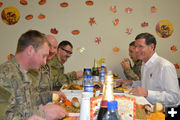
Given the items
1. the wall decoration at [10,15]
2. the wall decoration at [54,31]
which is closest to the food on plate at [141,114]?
the wall decoration at [54,31]

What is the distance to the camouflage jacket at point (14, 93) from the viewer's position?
1.16 metres

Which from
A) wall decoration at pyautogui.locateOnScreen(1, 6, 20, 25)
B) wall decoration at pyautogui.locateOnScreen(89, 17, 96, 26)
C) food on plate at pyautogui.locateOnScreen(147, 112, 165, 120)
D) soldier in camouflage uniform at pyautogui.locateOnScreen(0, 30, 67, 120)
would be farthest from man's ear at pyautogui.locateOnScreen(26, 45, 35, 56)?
wall decoration at pyautogui.locateOnScreen(1, 6, 20, 25)

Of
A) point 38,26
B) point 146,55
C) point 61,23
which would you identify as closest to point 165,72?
point 146,55

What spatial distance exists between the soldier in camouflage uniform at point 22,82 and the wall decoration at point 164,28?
360 cm

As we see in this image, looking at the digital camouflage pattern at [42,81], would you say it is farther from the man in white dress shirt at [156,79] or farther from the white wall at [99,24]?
the white wall at [99,24]

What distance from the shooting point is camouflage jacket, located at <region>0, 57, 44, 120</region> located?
116 cm

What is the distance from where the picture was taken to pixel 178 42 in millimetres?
4547

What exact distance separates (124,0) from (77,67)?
6.21 feet

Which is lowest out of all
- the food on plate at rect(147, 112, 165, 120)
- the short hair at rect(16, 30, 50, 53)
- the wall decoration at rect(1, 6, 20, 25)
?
the food on plate at rect(147, 112, 165, 120)

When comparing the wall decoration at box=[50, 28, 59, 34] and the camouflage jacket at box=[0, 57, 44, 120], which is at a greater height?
the wall decoration at box=[50, 28, 59, 34]

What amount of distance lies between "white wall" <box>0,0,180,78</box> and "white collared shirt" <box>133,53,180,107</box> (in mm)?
2101

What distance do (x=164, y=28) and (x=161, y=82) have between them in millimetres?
2679

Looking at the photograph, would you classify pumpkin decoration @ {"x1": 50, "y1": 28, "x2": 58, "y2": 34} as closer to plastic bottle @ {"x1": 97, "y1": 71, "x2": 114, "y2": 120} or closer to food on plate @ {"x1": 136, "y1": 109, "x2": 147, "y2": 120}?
food on plate @ {"x1": 136, "y1": 109, "x2": 147, "y2": 120}

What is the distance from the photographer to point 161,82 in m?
2.21
